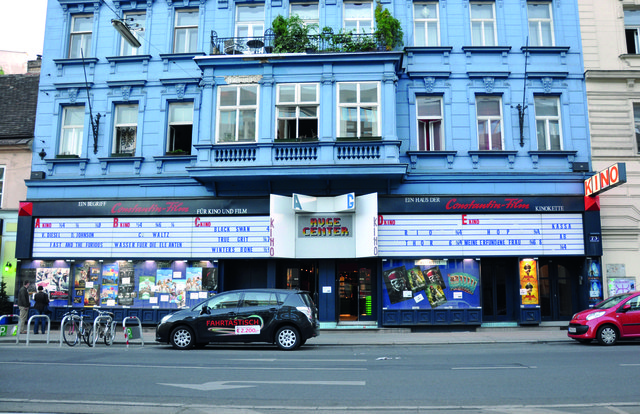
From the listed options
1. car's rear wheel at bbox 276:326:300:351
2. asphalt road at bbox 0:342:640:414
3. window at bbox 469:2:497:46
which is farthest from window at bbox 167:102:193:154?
window at bbox 469:2:497:46

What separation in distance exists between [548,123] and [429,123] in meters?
4.61

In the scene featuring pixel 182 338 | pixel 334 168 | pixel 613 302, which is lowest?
pixel 182 338

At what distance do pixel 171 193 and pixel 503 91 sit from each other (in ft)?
44.1

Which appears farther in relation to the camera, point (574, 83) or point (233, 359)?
point (574, 83)

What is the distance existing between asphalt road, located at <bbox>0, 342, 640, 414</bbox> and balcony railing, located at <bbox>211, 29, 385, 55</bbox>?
11582mm

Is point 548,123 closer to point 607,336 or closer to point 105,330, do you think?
point 607,336

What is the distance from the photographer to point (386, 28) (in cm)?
1925

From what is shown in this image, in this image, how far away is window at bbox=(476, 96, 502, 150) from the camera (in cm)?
2003

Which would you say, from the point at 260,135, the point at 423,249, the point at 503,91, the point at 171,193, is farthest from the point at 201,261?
the point at 503,91

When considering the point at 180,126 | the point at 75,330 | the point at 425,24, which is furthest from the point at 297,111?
the point at 75,330

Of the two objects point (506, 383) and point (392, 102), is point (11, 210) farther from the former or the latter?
point (506, 383)

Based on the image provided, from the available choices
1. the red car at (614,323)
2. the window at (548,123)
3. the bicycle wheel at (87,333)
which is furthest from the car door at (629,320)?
the bicycle wheel at (87,333)

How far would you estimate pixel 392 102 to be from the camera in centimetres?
1905

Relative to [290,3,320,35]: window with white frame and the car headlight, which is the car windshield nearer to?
the car headlight
